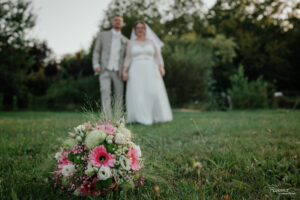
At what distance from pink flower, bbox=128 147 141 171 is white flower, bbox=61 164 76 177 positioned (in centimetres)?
34

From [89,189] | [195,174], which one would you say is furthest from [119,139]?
[195,174]

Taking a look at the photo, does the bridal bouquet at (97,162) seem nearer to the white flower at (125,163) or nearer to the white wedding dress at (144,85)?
the white flower at (125,163)

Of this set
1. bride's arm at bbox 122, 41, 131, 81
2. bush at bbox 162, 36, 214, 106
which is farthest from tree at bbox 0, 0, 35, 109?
bride's arm at bbox 122, 41, 131, 81

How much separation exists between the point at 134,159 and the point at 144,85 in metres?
4.09

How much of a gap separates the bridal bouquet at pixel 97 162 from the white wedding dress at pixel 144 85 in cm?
386

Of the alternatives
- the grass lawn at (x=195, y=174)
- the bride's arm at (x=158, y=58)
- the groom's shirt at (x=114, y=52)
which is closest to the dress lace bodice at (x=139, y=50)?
the bride's arm at (x=158, y=58)

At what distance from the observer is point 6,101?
12852mm

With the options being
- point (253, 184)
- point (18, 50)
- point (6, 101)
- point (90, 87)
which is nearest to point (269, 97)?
point (90, 87)

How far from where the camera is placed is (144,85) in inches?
216

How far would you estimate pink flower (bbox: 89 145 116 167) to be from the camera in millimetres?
1327

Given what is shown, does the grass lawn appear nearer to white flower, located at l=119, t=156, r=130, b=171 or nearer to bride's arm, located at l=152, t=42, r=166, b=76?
white flower, located at l=119, t=156, r=130, b=171

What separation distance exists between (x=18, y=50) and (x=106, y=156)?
12.5m

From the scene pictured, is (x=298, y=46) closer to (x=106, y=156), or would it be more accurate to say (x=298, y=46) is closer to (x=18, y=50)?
(x=18, y=50)

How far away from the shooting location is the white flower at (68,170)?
1.36m
